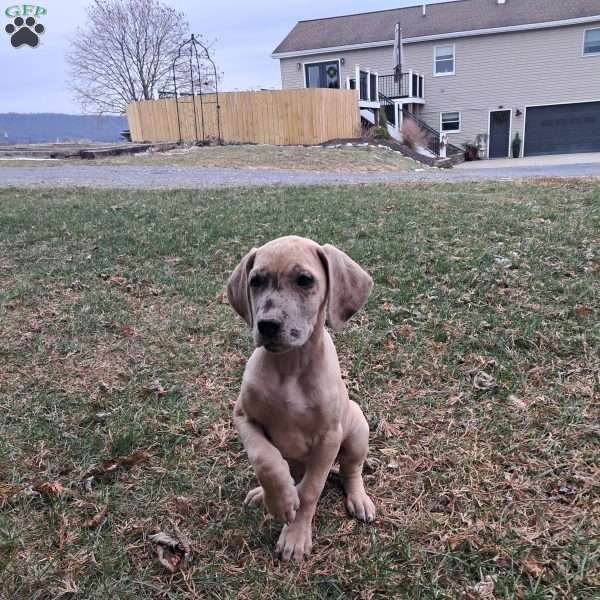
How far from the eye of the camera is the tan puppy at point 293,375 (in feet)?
7.94

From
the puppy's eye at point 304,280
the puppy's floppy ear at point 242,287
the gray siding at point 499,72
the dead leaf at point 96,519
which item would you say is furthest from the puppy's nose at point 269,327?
the gray siding at point 499,72

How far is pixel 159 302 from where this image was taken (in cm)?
548

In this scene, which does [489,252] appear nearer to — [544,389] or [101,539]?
[544,389]

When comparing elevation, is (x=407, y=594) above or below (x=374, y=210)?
below

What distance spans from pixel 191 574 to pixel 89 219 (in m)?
6.63

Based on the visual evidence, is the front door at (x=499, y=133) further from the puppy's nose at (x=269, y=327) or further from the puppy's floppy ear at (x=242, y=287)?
the puppy's nose at (x=269, y=327)

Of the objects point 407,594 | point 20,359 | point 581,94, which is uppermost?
point 581,94

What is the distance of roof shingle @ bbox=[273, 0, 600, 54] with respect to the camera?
31213mm

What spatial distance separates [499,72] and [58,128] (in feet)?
96.0

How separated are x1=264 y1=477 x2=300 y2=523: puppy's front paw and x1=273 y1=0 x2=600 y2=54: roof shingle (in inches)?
1385

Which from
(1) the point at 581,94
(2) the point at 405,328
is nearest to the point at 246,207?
(2) the point at 405,328

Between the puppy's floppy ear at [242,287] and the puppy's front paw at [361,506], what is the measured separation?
105cm

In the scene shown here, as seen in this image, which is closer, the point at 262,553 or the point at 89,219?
the point at 262,553

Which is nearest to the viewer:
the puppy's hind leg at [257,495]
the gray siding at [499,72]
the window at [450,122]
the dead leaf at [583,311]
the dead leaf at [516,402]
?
the puppy's hind leg at [257,495]
